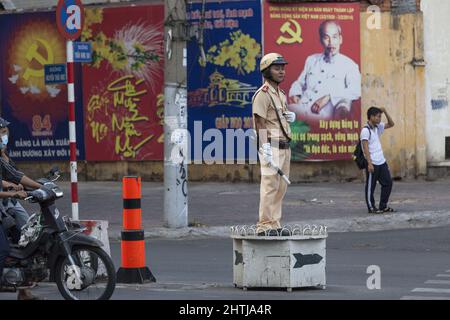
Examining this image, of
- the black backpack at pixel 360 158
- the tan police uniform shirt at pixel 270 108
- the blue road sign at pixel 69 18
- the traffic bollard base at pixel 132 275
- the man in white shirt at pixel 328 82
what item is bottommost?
the traffic bollard base at pixel 132 275

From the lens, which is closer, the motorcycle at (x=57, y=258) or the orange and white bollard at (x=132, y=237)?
the motorcycle at (x=57, y=258)

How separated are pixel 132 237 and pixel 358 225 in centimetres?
662

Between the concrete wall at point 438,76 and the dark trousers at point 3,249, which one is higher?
the concrete wall at point 438,76

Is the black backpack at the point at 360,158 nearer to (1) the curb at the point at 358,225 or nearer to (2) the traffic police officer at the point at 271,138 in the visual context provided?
(1) the curb at the point at 358,225

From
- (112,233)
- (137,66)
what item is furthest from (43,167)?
(112,233)

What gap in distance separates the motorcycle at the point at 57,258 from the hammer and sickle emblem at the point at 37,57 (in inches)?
562

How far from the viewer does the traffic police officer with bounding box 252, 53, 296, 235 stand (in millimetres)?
10477

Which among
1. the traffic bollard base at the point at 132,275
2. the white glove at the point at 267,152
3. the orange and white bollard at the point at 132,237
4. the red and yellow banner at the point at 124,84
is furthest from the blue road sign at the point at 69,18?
the red and yellow banner at the point at 124,84

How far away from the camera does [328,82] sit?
21.3 meters

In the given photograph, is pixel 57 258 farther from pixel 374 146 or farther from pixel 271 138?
pixel 374 146

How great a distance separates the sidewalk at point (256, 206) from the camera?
53.6 feet

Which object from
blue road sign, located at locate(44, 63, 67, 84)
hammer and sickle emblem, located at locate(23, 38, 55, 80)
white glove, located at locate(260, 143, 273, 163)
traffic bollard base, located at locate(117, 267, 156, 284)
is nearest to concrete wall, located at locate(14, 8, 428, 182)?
hammer and sickle emblem, located at locate(23, 38, 55, 80)

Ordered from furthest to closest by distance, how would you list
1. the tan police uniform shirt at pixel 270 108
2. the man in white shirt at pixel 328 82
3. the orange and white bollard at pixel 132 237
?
the man in white shirt at pixel 328 82 < the tan police uniform shirt at pixel 270 108 < the orange and white bollard at pixel 132 237
